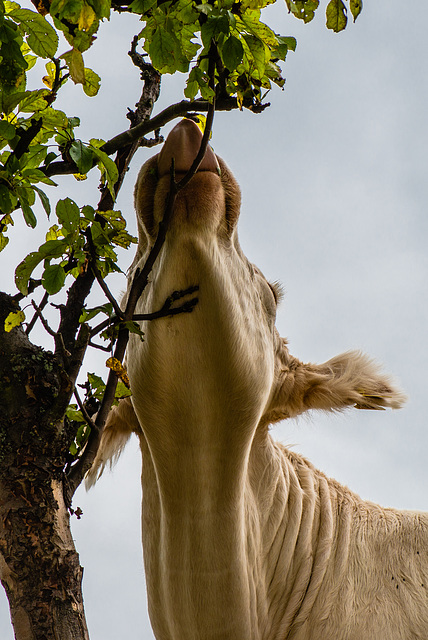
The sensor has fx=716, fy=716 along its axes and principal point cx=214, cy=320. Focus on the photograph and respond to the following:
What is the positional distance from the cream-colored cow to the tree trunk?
0.90m

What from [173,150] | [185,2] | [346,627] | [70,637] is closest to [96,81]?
[185,2]

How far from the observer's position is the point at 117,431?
14.3 ft

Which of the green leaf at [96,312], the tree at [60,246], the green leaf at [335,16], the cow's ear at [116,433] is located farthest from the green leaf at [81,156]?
the cow's ear at [116,433]

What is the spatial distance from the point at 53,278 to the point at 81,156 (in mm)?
389

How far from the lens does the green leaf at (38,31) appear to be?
6.51 feet

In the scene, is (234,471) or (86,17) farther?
(234,471)

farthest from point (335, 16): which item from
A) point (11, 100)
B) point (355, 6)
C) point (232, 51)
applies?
point (11, 100)

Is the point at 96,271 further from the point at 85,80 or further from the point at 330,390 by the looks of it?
the point at 330,390

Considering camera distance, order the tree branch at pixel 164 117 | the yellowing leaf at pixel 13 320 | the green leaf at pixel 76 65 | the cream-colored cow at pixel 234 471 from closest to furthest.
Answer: the green leaf at pixel 76 65 < the yellowing leaf at pixel 13 320 < the tree branch at pixel 164 117 < the cream-colored cow at pixel 234 471

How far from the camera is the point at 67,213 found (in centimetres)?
222

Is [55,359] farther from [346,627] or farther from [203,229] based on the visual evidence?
[346,627]

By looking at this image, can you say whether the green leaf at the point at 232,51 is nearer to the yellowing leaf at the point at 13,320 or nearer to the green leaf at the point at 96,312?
the green leaf at the point at 96,312

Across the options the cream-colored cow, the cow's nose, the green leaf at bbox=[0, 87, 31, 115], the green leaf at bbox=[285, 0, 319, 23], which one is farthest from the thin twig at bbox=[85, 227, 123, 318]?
the green leaf at bbox=[285, 0, 319, 23]

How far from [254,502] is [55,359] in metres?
2.21
